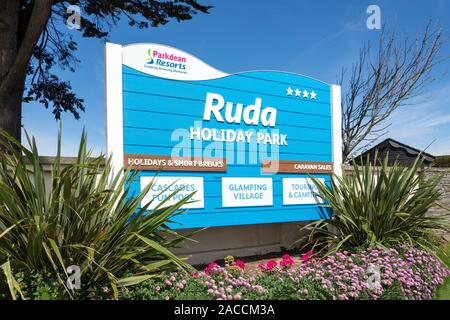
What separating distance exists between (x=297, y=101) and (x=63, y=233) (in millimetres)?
4879

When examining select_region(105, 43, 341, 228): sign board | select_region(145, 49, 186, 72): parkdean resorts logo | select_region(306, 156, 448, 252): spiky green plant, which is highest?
select_region(145, 49, 186, 72): parkdean resorts logo

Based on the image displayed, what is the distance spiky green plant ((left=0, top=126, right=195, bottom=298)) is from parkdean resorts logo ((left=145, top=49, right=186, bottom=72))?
1958 millimetres

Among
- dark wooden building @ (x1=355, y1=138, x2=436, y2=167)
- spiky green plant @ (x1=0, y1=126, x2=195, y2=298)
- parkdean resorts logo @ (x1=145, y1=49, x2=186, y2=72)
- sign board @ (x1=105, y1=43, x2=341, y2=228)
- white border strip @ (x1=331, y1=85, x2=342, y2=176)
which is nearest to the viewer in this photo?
spiky green plant @ (x1=0, y1=126, x2=195, y2=298)

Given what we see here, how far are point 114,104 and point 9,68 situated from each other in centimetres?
300

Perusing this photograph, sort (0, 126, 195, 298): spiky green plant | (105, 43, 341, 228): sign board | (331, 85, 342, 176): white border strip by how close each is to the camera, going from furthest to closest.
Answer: (331, 85, 342, 176): white border strip
(105, 43, 341, 228): sign board
(0, 126, 195, 298): spiky green plant

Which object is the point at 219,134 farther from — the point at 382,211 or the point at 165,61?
the point at 382,211

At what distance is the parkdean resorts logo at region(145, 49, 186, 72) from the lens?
5707 millimetres

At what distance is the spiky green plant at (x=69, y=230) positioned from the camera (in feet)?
11.5

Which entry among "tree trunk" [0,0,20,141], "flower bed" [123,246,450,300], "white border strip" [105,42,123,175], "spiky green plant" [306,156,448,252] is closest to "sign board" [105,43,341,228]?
"white border strip" [105,42,123,175]

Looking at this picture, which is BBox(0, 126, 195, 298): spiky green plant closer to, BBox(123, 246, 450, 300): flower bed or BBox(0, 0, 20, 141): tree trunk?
BBox(123, 246, 450, 300): flower bed

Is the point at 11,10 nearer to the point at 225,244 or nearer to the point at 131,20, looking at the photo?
the point at 131,20
